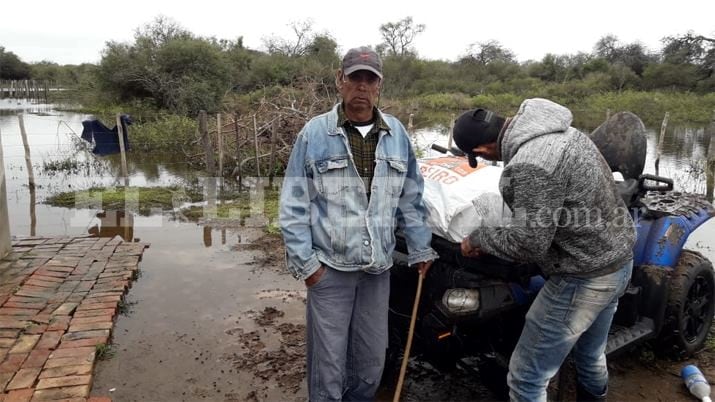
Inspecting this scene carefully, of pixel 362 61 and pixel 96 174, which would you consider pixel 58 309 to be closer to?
pixel 362 61

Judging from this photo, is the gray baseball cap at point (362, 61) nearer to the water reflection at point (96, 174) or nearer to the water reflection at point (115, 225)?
the water reflection at point (96, 174)

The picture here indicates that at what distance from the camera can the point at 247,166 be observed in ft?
37.8

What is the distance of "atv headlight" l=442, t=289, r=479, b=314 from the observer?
102 inches

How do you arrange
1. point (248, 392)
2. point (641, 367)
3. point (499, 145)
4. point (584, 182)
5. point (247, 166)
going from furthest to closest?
point (247, 166) → point (641, 367) → point (248, 392) → point (499, 145) → point (584, 182)

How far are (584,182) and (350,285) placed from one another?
112cm

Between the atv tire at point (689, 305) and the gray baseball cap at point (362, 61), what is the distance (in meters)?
2.49

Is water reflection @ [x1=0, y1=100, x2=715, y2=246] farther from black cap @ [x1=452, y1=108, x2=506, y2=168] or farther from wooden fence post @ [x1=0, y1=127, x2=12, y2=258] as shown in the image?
black cap @ [x1=452, y1=108, x2=506, y2=168]

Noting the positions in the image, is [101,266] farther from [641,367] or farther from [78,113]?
[78,113]

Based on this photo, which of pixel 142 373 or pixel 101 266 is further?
pixel 101 266

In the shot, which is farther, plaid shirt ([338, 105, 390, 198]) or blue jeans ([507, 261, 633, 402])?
plaid shirt ([338, 105, 390, 198])

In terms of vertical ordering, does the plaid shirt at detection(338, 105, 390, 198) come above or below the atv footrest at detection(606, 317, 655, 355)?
above

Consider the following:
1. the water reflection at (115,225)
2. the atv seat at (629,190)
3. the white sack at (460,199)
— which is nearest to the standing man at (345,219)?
the white sack at (460,199)

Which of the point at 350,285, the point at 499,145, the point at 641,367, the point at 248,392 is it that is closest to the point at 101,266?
the point at 248,392

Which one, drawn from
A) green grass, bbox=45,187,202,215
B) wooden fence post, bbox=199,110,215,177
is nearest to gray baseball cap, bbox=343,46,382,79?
green grass, bbox=45,187,202,215
